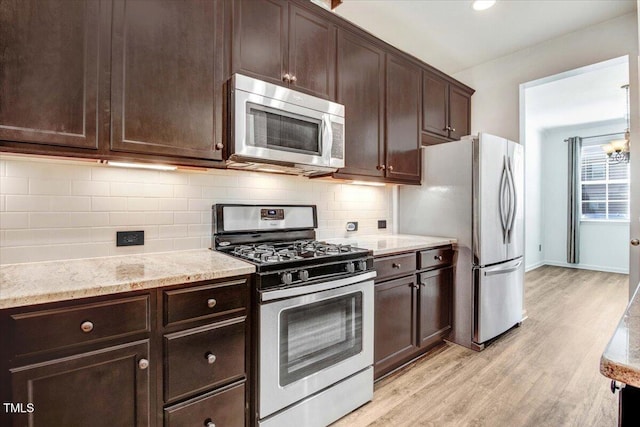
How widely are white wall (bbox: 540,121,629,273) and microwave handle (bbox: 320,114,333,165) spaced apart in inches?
238

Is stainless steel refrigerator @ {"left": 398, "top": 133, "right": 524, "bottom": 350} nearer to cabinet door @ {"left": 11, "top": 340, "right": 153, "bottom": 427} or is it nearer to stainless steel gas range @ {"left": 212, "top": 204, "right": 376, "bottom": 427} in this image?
stainless steel gas range @ {"left": 212, "top": 204, "right": 376, "bottom": 427}

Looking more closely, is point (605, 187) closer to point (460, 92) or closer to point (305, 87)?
point (460, 92)

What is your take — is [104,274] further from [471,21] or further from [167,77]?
[471,21]

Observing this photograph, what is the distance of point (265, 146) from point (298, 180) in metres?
0.65

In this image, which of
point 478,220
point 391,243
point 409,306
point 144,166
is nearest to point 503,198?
point 478,220

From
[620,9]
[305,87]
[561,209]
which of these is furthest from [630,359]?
[561,209]

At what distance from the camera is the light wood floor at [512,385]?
6.02 feet

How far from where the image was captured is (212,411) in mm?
1430

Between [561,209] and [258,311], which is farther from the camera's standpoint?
[561,209]

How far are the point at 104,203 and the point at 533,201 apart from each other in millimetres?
6717

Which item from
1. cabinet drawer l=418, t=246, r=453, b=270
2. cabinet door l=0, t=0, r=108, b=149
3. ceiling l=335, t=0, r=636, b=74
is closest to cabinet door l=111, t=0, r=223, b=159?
cabinet door l=0, t=0, r=108, b=149

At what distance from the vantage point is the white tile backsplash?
4.88 feet

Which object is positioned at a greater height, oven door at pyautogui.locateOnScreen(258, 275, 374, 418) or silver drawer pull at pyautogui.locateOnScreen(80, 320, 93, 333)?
silver drawer pull at pyautogui.locateOnScreen(80, 320, 93, 333)

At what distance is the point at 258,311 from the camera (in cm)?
151
